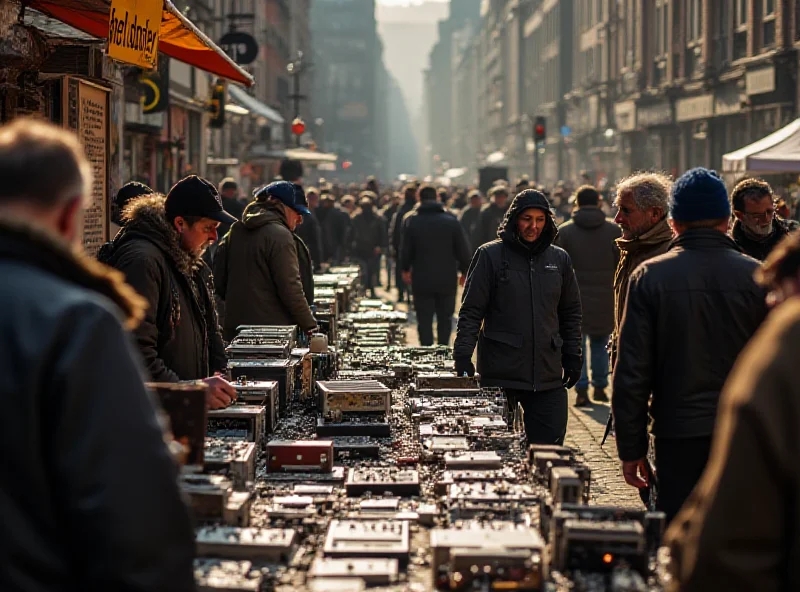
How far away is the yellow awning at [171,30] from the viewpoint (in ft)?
26.9

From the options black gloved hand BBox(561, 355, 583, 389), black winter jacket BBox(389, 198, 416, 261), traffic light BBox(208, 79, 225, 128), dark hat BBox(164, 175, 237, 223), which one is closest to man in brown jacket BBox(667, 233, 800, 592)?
dark hat BBox(164, 175, 237, 223)

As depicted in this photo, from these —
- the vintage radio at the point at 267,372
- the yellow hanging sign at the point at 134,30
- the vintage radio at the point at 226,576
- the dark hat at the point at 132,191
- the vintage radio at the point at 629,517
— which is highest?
the yellow hanging sign at the point at 134,30

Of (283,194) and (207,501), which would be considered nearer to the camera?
(207,501)

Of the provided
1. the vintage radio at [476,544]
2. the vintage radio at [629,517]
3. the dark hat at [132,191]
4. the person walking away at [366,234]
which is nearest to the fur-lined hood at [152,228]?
the dark hat at [132,191]

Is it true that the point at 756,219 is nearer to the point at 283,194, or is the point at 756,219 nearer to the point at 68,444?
the point at 283,194

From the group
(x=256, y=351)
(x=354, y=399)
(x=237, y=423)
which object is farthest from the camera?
(x=256, y=351)

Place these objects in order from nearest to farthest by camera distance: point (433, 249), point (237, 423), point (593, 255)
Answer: point (237, 423)
point (593, 255)
point (433, 249)

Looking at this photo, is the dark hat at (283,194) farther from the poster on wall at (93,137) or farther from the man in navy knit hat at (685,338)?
the man in navy knit hat at (685,338)

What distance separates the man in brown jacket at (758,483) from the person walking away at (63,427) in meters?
1.13

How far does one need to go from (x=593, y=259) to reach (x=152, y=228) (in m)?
7.37

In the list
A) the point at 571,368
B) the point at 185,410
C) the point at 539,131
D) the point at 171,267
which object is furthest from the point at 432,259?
the point at 539,131

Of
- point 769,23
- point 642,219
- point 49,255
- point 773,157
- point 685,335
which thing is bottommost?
point 685,335

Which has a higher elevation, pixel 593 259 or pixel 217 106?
pixel 217 106

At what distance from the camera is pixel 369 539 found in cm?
450
